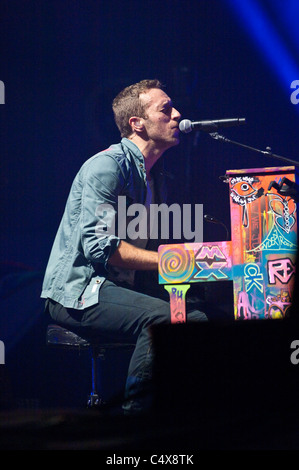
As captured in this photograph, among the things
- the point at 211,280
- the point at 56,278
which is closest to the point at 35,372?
the point at 56,278

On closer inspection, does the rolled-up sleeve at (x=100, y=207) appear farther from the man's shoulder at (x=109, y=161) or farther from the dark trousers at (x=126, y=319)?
the dark trousers at (x=126, y=319)

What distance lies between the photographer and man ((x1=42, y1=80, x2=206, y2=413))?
2742 mm

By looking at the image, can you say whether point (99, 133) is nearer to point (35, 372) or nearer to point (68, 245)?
point (68, 245)

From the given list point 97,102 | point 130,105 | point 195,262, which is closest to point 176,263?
point 195,262

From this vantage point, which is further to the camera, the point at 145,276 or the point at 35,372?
the point at 35,372

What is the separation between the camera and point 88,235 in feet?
9.52

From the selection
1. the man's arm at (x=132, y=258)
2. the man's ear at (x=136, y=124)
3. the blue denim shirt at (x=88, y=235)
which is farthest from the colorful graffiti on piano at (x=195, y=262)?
the man's ear at (x=136, y=124)

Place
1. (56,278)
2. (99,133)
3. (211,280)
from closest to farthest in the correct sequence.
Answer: (211,280) → (56,278) → (99,133)

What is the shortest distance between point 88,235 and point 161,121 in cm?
87

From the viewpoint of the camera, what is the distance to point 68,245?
3.06m

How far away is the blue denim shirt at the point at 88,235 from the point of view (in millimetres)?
2869

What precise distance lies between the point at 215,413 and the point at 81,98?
2.65 metres

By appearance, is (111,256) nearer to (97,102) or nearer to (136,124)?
(136,124)

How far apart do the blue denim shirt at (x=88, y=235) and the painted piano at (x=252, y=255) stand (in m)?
0.41
